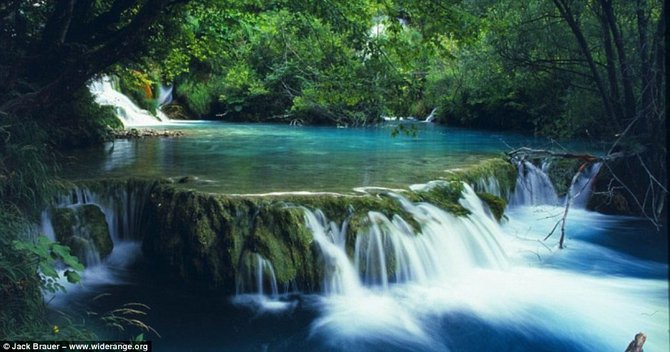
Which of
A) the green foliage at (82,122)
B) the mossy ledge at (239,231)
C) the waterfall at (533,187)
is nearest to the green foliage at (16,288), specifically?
the mossy ledge at (239,231)

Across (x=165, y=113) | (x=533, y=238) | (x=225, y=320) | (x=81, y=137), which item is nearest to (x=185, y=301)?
(x=225, y=320)

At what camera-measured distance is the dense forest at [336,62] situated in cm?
591

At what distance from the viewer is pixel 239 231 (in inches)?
264

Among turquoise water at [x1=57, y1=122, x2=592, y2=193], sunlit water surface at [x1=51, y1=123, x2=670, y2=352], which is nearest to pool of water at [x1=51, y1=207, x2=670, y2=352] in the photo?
sunlit water surface at [x1=51, y1=123, x2=670, y2=352]

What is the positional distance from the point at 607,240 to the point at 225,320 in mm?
7052

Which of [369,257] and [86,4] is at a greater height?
[86,4]

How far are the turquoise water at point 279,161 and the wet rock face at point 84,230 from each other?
1.20 metres

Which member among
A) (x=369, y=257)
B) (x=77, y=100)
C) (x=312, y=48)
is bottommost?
(x=369, y=257)

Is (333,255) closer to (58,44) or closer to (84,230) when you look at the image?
(84,230)

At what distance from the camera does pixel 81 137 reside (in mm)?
13016

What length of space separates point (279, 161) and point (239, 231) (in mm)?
4711

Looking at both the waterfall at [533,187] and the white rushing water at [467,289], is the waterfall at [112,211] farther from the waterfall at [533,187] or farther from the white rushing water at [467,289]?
the waterfall at [533,187]

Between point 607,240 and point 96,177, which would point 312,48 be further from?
point 607,240

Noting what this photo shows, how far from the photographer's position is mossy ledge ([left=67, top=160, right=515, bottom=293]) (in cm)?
666
